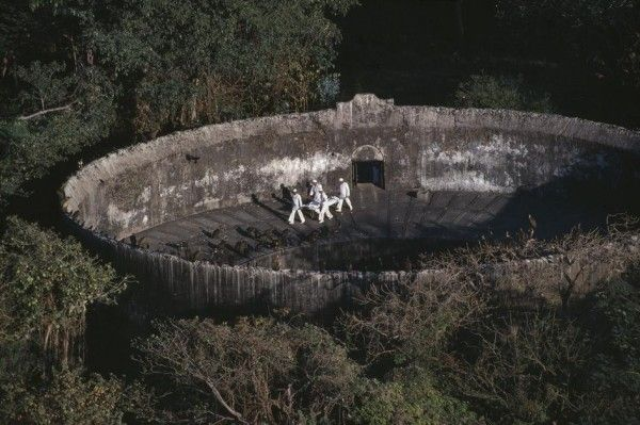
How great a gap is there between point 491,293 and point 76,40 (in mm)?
17692

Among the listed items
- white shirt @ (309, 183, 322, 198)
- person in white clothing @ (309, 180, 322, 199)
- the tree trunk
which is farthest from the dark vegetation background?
Answer: the tree trunk

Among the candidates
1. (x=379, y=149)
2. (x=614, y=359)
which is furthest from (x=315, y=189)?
Answer: (x=614, y=359)

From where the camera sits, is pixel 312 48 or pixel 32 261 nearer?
pixel 32 261

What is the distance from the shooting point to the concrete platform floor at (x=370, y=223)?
33062mm

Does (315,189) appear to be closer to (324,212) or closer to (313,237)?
(324,212)

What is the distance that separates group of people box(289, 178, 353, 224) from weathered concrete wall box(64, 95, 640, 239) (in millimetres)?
1639

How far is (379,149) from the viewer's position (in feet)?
121

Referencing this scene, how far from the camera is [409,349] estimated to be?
893 inches

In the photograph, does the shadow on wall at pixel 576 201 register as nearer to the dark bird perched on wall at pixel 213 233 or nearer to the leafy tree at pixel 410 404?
the dark bird perched on wall at pixel 213 233

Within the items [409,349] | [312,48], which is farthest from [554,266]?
[312,48]

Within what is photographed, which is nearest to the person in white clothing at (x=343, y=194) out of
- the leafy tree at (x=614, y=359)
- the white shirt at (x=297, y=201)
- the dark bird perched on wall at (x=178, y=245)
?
the white shirt at (x=297, y=201)

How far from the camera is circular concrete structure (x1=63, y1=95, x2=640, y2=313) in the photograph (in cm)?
3303

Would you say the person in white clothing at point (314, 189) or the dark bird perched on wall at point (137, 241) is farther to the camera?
the person in white clothing at point (314, 189)

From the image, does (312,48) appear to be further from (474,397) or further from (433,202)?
(474,397)
